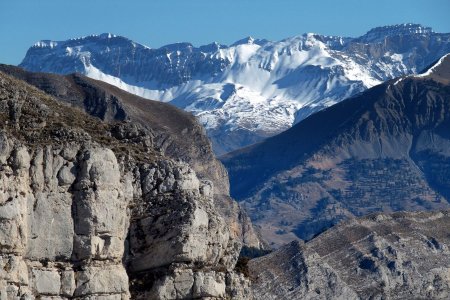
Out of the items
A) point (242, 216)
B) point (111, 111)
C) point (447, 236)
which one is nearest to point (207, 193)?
point (447, 236)

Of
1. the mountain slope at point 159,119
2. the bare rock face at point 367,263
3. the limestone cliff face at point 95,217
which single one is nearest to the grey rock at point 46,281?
the limestone cliff face at point 95,217

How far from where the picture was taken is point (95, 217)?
36250mm

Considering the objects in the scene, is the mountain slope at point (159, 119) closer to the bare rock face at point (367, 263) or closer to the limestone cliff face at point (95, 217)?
the bare rock face at point (367, 263)

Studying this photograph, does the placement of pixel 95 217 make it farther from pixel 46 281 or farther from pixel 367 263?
pixel 367 263

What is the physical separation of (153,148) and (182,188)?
2.32 meters

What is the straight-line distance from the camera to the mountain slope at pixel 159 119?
14638 centimetres

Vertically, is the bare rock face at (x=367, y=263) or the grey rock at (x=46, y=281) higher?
the bare rock face at (x=367, y=263)

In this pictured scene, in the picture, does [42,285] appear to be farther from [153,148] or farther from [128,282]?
[153,148]

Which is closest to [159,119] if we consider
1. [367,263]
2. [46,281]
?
[367,263]

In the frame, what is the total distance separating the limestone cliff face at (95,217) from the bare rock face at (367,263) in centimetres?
5354

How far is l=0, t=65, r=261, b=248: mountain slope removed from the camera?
480 feet

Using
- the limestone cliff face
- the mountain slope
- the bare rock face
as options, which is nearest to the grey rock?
the limestone cliff face

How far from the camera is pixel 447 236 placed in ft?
381

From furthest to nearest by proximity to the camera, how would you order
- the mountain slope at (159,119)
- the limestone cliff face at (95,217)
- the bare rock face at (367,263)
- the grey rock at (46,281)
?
the mountain slope at (159,119), the bare rock face at (367,263), the grey rock at (46,281), the limestone cliff face at (95,217)
